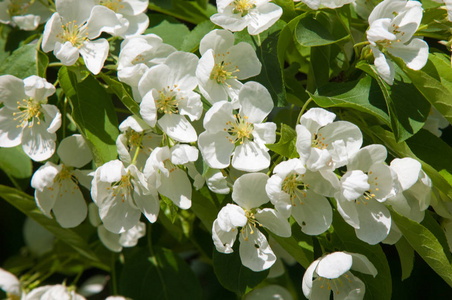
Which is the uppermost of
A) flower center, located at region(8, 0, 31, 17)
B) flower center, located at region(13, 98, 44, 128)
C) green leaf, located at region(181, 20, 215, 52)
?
green leaf, located at region(181, 20, 215, 52)

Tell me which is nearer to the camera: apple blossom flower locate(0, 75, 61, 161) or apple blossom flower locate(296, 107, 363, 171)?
apple blossom flower locate(296, 107, 363, 171)

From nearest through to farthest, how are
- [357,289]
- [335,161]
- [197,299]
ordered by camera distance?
[335,161] < [357,289] < [197,299]

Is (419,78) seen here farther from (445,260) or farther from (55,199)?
(55,199)

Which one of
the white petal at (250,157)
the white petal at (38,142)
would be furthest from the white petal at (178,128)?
the white petal at (38,142)

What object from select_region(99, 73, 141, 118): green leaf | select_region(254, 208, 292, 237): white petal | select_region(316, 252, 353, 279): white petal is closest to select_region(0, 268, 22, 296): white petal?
select_region(99, 73, 141, 118): green leaf

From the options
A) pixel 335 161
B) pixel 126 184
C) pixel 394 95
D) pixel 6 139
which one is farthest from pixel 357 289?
pixel 6 139

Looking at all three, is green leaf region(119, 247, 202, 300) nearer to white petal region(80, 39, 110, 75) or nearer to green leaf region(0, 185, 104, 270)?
green leaf region(0, 185, 104, 270)
